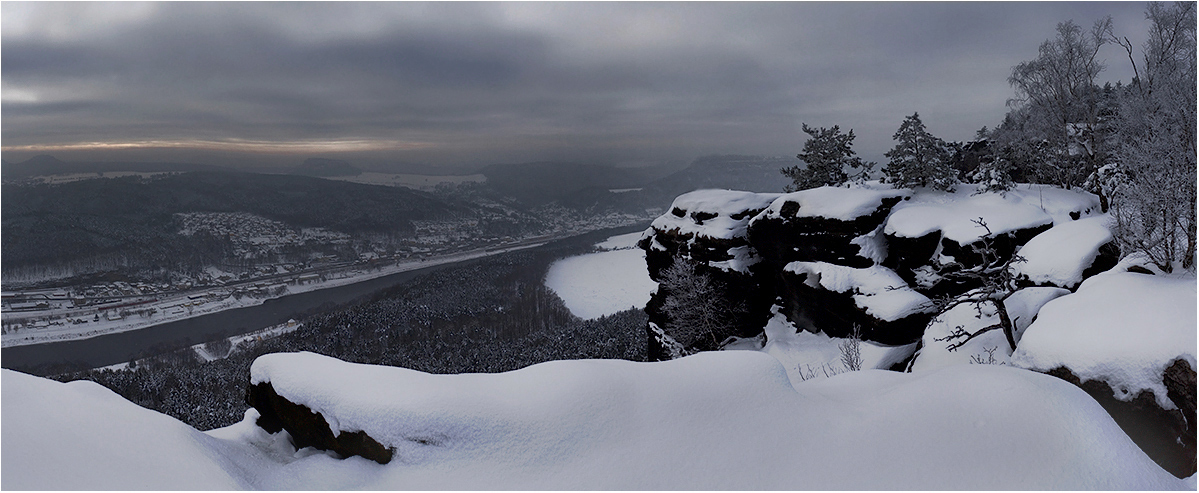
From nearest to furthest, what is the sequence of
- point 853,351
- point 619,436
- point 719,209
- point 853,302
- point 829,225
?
point 619,436
point 853,351
point 853,302
point 829,225
point 719,209

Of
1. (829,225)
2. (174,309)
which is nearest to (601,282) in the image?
(829,225)

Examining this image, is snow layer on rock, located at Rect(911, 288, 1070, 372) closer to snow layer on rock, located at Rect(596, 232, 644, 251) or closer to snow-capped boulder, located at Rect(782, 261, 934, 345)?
snow-capped boulder, located at Rect(782, 261, 934, 345)

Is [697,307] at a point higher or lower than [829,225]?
lower

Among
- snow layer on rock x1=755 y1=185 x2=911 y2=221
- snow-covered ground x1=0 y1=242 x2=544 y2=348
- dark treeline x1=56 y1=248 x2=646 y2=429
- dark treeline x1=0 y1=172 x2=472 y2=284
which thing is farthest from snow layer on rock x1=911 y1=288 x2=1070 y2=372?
dark treeline x1=0 y1=172 x2=472 y2=284

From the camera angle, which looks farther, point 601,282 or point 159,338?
point 601,282

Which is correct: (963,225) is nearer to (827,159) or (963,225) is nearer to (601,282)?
(827,159)

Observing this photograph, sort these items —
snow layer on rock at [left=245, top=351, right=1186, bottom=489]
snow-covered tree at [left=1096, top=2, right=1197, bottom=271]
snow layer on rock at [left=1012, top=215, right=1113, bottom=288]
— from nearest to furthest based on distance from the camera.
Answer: snow layer on rock at [left=245, top=351, right=1186, bottom=489] → snow-covered tree at [left=1096, top=2, right=1197, bottom=271] → snow layer on rock at [left=1012, top=215, right=1113, bottom=288]

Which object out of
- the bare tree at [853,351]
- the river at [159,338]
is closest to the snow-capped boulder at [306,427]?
the bare tree at [853,351]
